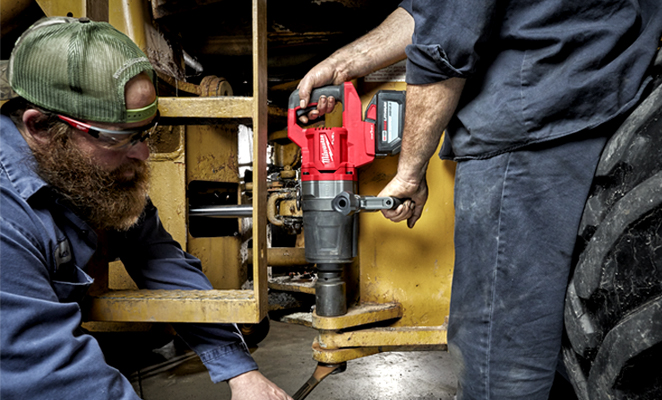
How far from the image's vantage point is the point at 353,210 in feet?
3.93

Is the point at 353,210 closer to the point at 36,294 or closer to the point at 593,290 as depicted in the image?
the point at 593,290

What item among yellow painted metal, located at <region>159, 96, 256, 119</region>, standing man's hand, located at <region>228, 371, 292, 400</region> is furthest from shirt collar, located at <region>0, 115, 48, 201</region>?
standing man's hand, located at <region>228, 371, 292, 400</region>

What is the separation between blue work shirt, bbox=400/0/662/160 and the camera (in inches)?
28.7

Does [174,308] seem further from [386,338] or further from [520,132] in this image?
[520,132]

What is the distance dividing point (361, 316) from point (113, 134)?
0.97m

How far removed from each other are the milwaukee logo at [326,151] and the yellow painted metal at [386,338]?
0.62 m

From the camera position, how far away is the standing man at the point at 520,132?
74 centimetres

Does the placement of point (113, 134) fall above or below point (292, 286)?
above

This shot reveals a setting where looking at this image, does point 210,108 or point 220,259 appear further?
point 220,259

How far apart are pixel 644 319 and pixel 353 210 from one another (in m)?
0.75

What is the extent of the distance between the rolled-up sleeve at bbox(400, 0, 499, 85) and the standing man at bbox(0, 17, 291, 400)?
27.0 inches

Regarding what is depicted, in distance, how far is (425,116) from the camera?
921 millimetres

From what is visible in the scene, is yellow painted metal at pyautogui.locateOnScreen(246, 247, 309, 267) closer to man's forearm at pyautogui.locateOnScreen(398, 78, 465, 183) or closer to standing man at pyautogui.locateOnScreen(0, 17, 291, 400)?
standing man at pyautogui.locateOnScreen(0, 17, 291, 400)

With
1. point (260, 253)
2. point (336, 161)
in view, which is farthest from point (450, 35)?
point (260, 253)
